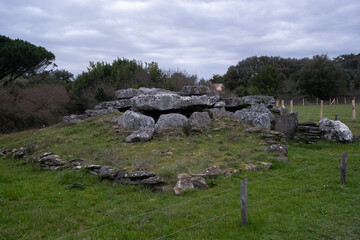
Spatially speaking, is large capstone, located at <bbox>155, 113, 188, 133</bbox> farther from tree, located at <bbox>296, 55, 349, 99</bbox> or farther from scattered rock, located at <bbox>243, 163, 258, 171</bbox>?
tree, located at <bbox>296, 55, 349, 99</bbox>

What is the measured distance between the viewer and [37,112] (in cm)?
2191

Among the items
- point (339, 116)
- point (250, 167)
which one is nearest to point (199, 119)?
point (250, 167)

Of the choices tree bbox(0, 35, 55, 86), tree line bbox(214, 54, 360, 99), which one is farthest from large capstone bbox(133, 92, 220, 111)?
tree line bbox(214, 54, 360, 99)

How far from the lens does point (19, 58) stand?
27.0m

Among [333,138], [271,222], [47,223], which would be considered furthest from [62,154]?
[333,138]

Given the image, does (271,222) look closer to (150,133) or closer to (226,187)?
(226,187)

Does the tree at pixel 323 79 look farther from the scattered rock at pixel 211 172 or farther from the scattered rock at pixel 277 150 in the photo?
the scattered rock at pixel 211 172

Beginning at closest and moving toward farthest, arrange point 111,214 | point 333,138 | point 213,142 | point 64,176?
point 111,214, point 64,176, point 213,142, point 333,138

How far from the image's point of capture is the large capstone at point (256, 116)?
49.8 feet

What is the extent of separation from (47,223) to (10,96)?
19.2 m

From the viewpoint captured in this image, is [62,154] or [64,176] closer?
[64,176]

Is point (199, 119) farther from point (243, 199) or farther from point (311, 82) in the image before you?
point (311, 82)

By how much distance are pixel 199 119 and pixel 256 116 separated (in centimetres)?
322

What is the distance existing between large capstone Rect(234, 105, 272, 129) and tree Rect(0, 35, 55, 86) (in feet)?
71.0
